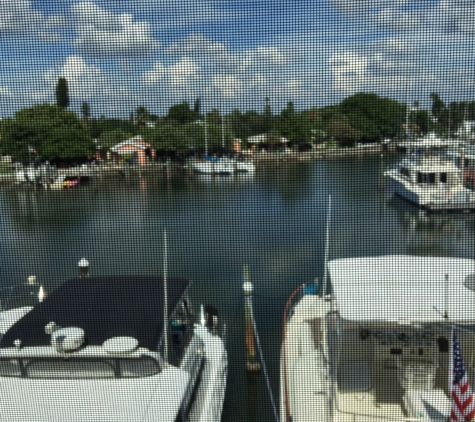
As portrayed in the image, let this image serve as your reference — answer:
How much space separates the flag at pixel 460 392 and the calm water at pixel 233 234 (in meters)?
1.16

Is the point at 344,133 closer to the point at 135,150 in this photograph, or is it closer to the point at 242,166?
the point at 135,150

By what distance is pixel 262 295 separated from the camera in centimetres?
342

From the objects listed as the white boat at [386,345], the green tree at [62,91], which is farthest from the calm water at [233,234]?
the green tree at [62,91]

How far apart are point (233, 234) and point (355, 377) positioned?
8.02 feet

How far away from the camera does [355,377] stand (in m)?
1.85

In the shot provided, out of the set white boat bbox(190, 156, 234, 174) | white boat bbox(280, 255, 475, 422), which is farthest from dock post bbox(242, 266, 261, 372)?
white boat bbox(190, 156, 234, 174)

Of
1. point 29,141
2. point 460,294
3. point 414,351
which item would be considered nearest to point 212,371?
point 414,351

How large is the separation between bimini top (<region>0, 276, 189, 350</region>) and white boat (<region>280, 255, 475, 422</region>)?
0.62 meters

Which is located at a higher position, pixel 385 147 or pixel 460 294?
pixel 385 147

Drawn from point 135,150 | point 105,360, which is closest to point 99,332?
point 105,360

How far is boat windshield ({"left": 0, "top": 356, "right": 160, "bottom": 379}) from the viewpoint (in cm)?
153

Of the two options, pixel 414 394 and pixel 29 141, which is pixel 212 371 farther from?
pixel 29 141

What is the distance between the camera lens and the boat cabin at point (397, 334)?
161cm

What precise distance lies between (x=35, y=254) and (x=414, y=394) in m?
3.58
